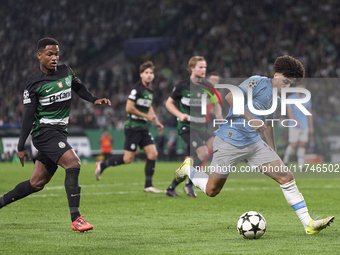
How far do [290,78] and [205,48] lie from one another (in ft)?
76.6

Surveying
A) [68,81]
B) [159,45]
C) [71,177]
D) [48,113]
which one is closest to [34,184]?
[71,177]

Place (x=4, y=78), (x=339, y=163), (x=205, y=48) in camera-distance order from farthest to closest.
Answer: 1. (x=205, y=48)
2. (x=4, y=78)
3. (x=339, y=163)

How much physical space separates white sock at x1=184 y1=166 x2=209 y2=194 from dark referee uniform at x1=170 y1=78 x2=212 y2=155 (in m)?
3.16

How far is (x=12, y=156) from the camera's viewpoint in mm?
21188

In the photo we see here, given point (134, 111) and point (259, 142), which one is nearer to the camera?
point (259, 142)

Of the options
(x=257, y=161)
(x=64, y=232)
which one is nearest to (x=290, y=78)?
(x=257, y=161)

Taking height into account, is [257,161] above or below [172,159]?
above

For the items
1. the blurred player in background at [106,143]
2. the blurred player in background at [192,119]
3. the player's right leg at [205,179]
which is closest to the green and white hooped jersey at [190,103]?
the blurred player in background at [192,119]

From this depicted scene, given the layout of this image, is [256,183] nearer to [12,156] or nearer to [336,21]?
[12,156]

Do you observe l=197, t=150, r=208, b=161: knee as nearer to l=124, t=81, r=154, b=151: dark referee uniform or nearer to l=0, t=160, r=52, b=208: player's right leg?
l=124, t=81, r=154, b=151: dark referee uniform

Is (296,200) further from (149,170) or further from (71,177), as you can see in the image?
(149,170)

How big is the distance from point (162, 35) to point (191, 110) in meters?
22.2

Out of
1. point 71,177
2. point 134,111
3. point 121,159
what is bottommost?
point 121,159

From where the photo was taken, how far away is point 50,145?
20.7 feet
